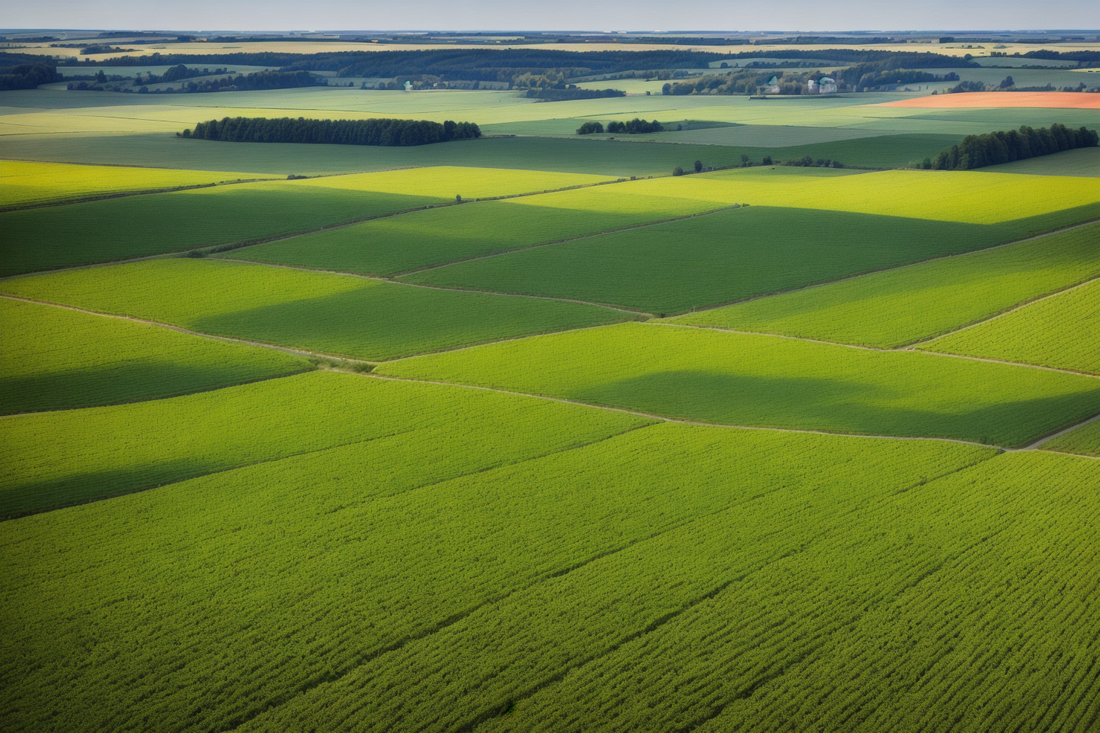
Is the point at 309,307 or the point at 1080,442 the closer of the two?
the point at 1080,442

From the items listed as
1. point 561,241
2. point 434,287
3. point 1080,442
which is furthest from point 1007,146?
point 1080,442

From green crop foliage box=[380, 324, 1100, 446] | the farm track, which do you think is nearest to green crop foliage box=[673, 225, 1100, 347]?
the farm track

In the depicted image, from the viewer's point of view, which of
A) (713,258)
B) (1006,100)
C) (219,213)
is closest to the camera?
(713,258)

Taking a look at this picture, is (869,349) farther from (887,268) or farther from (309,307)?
(309,307)

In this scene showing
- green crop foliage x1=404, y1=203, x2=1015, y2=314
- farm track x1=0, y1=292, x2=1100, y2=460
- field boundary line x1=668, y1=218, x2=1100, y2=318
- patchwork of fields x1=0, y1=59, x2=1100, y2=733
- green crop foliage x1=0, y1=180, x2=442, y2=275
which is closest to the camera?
patchwork of fields x1=0, y1=59, x2=1100, y2=733

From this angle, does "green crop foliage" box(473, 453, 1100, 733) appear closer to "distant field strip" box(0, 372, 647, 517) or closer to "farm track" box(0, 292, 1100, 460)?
"farm track" box(0, 292, 1100, 460)

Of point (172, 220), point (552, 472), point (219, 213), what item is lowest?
point (552, 472)

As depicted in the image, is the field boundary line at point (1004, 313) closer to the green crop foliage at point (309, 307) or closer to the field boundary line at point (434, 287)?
the field boundary line at point (434, 287)
